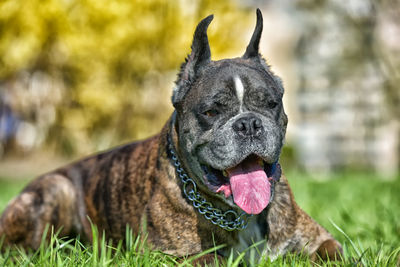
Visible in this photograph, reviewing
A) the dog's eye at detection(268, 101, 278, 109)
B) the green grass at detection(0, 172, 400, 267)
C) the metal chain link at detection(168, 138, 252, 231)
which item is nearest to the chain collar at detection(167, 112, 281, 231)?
the metal chain link at detection(168, 138, 252, 231)

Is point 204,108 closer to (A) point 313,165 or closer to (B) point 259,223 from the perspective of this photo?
(B) point 259,223

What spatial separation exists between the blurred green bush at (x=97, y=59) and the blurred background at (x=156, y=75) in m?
0.03

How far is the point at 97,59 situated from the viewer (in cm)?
1173

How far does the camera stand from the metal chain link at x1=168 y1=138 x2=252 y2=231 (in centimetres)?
309

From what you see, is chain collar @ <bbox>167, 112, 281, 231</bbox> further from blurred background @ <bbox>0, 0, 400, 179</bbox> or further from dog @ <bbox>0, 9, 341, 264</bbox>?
blurred background @ <bbox>0, 0, 400, 179</bbox>

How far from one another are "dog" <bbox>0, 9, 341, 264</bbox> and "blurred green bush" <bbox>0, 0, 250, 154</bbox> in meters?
6.97

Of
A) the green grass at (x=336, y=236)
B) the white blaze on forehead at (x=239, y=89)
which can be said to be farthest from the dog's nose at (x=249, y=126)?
the green grass at (x=336, y=236)

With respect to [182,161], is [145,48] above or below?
above

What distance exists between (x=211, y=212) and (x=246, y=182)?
325mm

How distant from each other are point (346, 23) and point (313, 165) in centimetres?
439

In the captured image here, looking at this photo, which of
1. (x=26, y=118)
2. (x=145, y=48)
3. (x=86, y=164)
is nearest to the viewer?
(x=86, y=164)

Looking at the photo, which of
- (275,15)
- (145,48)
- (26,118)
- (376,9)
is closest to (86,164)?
(145,48)

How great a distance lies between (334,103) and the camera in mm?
15570

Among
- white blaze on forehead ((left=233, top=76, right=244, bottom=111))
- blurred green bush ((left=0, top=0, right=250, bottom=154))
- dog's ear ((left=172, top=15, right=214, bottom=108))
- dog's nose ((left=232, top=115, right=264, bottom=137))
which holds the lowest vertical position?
dog's nose ((left=232, top=115, right=264, bottom=137))
